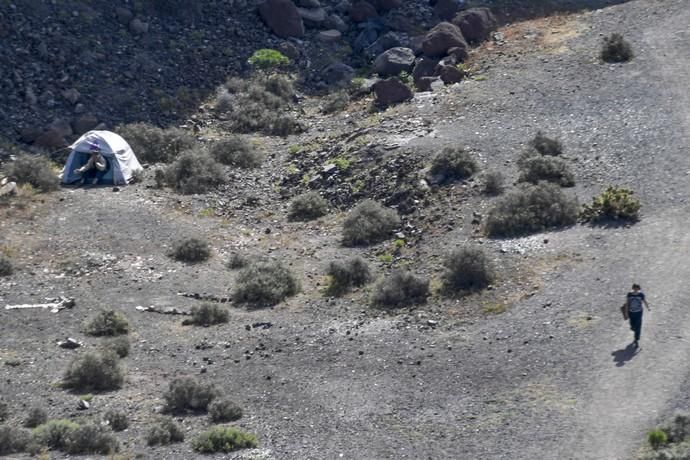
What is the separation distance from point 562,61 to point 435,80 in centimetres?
330

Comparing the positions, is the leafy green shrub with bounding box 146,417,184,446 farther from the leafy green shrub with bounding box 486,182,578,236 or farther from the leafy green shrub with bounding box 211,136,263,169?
the leafy green shrub with bounding box 211,136,263,169

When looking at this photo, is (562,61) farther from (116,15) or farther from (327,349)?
(327,349)

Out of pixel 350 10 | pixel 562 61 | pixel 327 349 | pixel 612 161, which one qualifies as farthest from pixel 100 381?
pixel 350 10

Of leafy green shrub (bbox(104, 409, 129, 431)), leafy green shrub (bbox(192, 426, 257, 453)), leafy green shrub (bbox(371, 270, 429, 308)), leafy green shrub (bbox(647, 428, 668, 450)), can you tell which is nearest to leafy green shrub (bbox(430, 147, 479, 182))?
leafy green shrub (bbox(371, 270, 429, 308))

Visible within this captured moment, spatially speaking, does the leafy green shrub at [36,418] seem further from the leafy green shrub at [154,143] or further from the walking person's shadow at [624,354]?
the leafy green shrub at [154,143]

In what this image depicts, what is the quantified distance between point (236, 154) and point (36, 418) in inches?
554

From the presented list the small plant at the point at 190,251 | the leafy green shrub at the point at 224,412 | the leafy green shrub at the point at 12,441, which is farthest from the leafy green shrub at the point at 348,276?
the leafy green shrub at the point at 12,441

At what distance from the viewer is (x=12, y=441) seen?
18.8m

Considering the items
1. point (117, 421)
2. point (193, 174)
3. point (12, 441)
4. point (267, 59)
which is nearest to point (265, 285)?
point (117, 421)

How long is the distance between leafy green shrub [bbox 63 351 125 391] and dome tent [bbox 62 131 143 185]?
10803 millimetres

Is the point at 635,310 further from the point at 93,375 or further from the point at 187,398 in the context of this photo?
the point at 93,375

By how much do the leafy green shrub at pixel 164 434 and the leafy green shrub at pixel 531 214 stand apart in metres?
8.98

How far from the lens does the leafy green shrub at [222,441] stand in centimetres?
1859

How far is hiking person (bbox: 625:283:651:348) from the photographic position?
2028 cm
